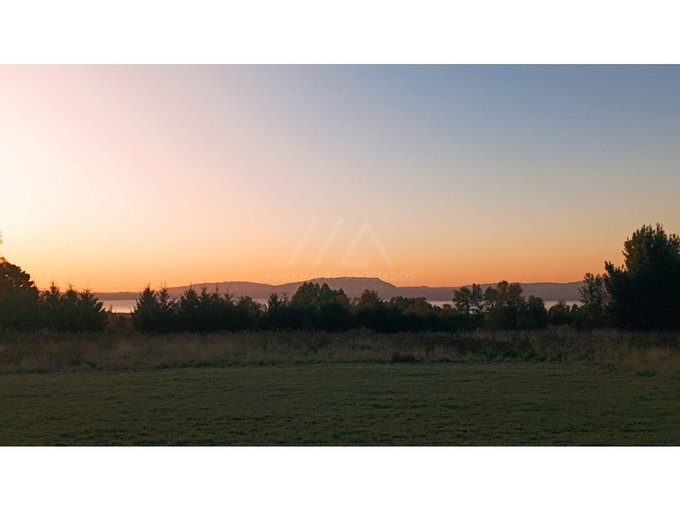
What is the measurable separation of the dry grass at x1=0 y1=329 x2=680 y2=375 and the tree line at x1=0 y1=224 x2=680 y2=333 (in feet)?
6.91

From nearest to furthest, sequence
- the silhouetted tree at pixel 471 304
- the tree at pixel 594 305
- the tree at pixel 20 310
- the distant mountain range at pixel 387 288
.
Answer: the distant mountain range at pixel 387 288 < the silhouetted tree at pixel 471 304 < the tree at pixel 20 310 < the tree at pixel 594 305

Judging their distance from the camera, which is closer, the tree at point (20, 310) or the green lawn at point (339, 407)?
the green lawn at point (339, 407)

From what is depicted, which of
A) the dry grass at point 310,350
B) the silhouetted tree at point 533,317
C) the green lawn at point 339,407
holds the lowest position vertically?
the green lawn at point 339,407

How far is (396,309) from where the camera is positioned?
24.1m

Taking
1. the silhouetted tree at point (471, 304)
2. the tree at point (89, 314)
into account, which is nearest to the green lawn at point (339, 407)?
the silhouetted tree at point (471, 304)

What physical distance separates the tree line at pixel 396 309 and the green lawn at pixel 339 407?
8397 millimetres

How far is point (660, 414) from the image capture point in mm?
9852

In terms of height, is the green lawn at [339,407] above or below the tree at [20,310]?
below

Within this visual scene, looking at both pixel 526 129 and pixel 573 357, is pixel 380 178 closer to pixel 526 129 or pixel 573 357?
pixel 526 129

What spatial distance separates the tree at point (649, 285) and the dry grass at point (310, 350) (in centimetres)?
274

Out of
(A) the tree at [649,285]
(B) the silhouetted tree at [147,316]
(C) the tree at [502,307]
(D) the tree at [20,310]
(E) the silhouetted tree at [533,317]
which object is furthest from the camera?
(E) the silhouetted tree at [533,317]

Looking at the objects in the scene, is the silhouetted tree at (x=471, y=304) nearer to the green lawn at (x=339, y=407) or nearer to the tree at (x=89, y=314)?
the green lawn at (x=339, y=407)

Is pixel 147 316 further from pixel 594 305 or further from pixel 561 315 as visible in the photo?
pixel 594 305

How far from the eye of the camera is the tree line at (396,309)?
22.8 m
